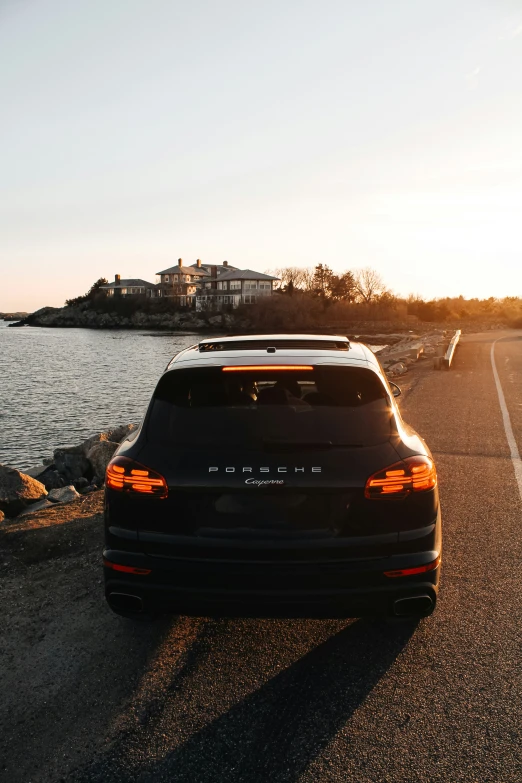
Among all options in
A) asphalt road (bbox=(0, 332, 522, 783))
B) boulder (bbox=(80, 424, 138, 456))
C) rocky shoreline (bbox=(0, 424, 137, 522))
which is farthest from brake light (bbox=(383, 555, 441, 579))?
boulder (bbox=(80, 424, 138, 456))

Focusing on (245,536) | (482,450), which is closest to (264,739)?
(245,536)

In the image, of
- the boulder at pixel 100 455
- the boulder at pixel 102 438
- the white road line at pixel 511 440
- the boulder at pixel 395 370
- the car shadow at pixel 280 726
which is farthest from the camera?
the boulder at pixel 395 370

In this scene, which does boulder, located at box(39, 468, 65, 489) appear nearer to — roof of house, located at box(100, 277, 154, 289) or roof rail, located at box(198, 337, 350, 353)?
roof rail, located at box(198, 337, 350, 353)

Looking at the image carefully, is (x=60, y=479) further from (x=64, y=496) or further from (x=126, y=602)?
(x=126, y=602)

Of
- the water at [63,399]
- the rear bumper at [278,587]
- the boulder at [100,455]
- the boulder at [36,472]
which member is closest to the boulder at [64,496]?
the boulder at [100,455]

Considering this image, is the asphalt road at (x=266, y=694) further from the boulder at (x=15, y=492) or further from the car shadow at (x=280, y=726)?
the boulder at (x=15, y=492)

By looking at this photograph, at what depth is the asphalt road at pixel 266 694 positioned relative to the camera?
2.74m

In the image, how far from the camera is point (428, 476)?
334cm

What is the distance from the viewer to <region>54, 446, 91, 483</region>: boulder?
12.0 m

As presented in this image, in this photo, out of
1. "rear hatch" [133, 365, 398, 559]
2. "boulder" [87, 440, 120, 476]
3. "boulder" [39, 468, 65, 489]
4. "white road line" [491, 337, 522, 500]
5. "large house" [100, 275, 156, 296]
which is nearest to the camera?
"rear hatch" [133, 365, 398, 559]

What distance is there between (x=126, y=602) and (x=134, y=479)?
0.70m

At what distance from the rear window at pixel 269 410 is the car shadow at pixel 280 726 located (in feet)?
4.32

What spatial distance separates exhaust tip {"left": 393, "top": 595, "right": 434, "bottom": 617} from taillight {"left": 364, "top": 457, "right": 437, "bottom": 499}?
57 cm

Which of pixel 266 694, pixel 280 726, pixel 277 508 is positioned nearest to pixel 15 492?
pixel 266 694
